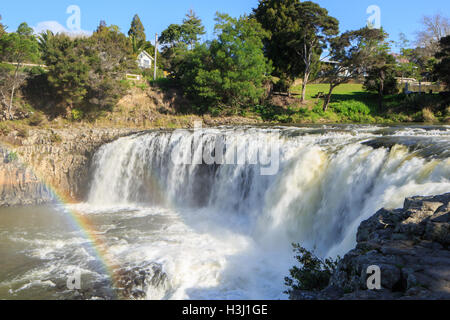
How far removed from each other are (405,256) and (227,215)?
826 centimetres

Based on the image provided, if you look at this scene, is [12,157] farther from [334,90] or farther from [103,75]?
[334,90]

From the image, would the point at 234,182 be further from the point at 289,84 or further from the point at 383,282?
the point at 289,84

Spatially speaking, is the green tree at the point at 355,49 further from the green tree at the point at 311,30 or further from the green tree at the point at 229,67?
the green tree at the point at 229,67

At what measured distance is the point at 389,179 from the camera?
7.04 m

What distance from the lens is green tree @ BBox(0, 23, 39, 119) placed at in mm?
17781

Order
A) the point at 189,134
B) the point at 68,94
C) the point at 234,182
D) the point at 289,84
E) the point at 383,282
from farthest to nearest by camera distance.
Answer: the point at 289,84
the point at 68,94
the point at 189,134
the point at 234,182
the point at 383,282

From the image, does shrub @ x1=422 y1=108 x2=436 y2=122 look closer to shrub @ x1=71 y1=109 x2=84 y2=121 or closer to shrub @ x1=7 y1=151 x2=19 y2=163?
shrub @ x1=71 y1=109 x2=84 y2=121

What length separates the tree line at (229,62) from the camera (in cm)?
1967

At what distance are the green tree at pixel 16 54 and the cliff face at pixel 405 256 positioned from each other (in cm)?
→ 1961

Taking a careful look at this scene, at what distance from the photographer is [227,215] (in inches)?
457

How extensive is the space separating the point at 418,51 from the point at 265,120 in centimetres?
2322

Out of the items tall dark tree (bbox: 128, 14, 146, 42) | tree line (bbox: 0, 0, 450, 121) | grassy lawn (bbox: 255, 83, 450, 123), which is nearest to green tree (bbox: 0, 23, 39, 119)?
tree line (bbox: 0, 0, 450, 121)

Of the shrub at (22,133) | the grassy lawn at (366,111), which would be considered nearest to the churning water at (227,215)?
the shrub at (22,133)
